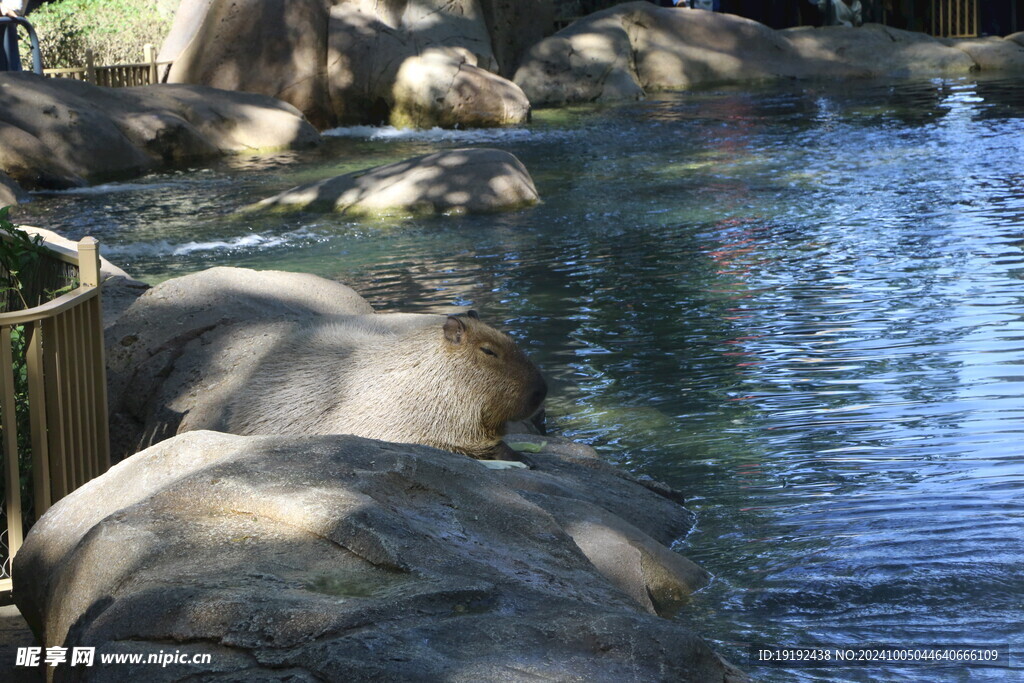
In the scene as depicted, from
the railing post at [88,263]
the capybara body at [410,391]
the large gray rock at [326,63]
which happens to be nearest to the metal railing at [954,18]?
the large gray rock at [326,63]

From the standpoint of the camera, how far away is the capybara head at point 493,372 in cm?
536

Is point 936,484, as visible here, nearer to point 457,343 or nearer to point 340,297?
point 457,343

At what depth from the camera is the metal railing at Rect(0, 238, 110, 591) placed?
422cm

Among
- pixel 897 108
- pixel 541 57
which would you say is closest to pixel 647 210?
pixel 897 108

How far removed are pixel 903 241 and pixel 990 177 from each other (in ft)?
11.7

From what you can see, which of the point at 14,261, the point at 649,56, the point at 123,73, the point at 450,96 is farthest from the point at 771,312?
the point at 649,56

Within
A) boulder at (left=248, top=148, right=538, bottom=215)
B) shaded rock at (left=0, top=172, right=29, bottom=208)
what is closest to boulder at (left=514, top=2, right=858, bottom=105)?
boulder at (left=248, top=148, right=538, bottom=215)

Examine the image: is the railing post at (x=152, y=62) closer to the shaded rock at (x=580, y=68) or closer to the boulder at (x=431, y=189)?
the shaded rock at (x=580, y=68)

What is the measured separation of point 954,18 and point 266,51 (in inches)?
756

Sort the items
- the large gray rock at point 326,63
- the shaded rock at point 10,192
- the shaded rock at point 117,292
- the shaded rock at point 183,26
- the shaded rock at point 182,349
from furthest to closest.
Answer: the shaded rock at point 183,26
the large gray rock at point 326,63
the shaded rock at point 10,192
the shaded rock at point 117,292
the shaded rock at point 182,349

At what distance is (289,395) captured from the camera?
213 inches

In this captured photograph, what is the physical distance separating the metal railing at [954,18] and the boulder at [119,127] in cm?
1860

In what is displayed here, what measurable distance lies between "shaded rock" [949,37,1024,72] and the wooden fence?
17.4 metres

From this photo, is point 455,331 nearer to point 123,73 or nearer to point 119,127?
point 119,127
